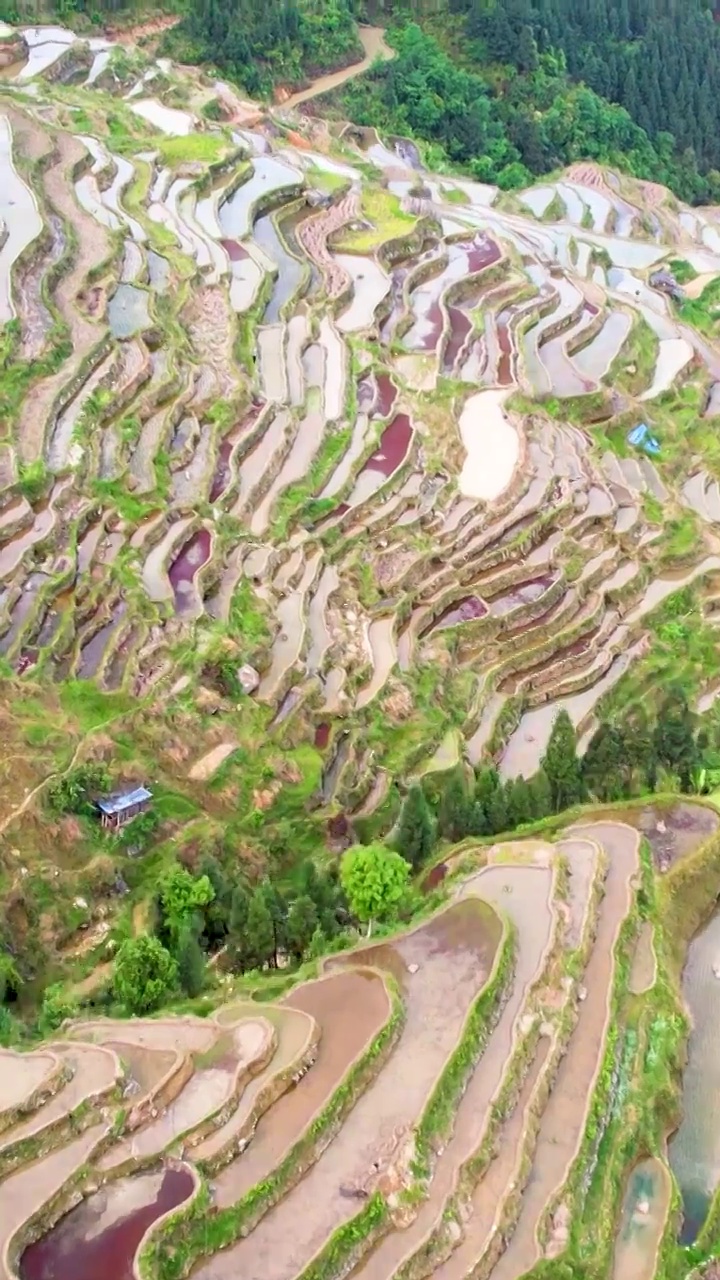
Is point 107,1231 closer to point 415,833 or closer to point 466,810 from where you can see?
point 415,833

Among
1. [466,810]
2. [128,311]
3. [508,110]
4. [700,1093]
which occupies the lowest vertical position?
[700,1093]

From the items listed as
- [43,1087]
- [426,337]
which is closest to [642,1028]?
[43,1087]

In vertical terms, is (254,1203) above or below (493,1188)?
above

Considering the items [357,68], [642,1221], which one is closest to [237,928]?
[642,1221]

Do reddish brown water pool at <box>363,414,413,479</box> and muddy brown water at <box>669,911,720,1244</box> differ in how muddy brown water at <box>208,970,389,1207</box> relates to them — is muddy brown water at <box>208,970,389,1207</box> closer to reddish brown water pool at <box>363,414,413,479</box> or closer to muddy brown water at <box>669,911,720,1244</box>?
muddy brown water at <box>669,911,720,1244</box>

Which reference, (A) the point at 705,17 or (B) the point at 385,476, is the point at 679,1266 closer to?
(B) the point at 385,476

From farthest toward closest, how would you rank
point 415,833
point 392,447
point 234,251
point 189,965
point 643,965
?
1. point 234,251
2. point 392,447
3. point 415,833
4. point 643,965
5. point 189,965

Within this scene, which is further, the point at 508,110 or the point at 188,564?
the point at 508,110

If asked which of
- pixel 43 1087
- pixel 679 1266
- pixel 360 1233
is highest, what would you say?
pixel 43 1087
